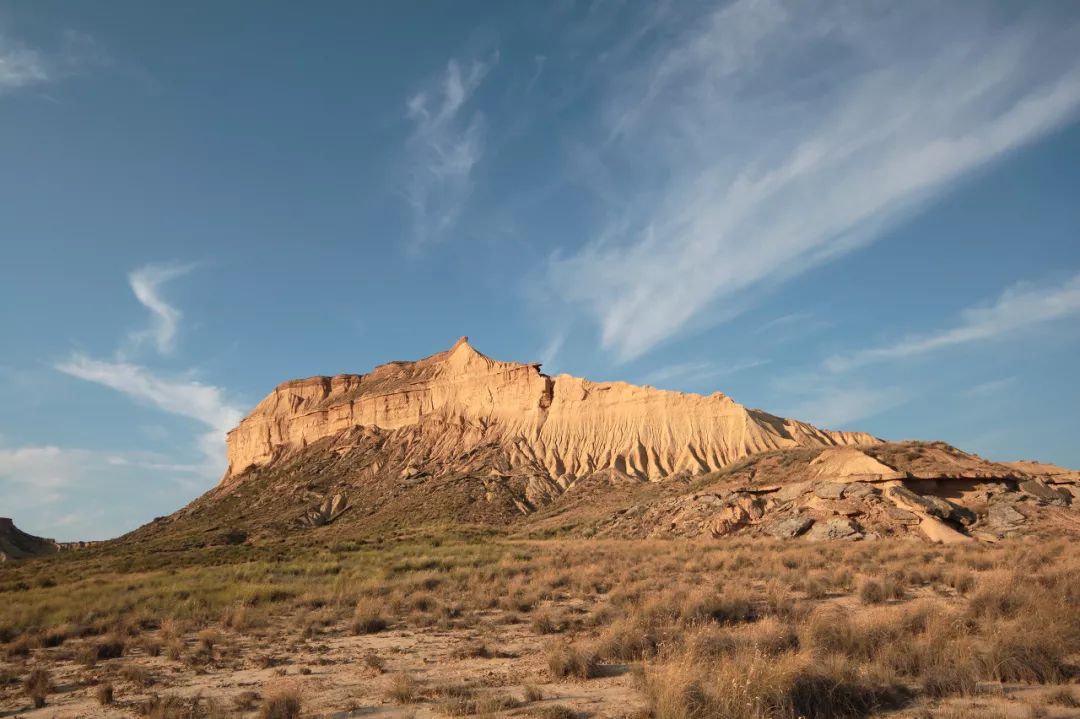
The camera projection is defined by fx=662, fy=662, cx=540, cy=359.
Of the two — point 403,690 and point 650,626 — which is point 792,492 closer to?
point 650,626

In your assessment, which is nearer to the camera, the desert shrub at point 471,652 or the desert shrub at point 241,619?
the desert shrub at point 471,652

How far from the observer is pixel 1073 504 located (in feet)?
85.4

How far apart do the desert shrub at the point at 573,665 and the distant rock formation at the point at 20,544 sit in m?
82.4

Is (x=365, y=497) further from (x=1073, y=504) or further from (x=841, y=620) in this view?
(x=841, y=620)

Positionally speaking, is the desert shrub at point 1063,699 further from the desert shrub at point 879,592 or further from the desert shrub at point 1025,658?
the desert shrub at point 879,592

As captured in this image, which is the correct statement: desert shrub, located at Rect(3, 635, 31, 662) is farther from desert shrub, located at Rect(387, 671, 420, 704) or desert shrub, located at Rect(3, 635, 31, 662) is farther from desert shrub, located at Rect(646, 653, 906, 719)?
desert shrub, located at Rect(646, 653, 906, 719)

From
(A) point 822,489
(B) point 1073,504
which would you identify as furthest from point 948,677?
(B) point 1073,504

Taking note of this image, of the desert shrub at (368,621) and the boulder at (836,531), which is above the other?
the boulder at (836,531)

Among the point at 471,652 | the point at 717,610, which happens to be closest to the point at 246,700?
the point at 471,652

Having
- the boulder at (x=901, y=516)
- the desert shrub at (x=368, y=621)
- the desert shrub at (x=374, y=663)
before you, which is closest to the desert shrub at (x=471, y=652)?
the desert shrub at (x=374, y=663)

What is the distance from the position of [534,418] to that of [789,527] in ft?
160

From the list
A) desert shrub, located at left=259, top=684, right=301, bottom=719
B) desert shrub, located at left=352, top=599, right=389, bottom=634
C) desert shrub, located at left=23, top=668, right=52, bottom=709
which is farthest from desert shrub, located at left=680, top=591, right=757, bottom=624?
desert shrub, located at left=23, top=668, right=52, bottom=709

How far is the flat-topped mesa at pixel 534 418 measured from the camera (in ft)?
208

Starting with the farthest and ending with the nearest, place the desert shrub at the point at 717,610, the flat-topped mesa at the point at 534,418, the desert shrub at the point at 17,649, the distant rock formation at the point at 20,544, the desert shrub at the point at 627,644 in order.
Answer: the distant rock formation at the point at 20,544 < the flat-topped mesa at the point at 534,418 < the desert shrub at the point at 17,649 < the desert shrub at the point at 717,610 < the desert shrub at the point at 627,644
